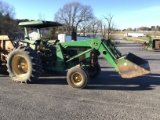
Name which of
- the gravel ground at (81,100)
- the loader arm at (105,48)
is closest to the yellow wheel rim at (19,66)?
the gravel ground at (81,100)

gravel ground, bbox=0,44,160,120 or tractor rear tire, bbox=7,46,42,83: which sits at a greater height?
tractor rear tire, bbox=7,46,42,83

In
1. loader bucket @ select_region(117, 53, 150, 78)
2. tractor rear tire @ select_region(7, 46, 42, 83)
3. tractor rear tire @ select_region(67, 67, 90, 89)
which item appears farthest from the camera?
tractor rear tire @ select_region(7, 46, 42, 83)

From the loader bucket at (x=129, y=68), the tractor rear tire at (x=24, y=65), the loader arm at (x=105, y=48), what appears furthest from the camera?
the tractor rear tire at (x=24, y=65)

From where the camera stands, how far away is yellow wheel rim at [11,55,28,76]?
9.18 m

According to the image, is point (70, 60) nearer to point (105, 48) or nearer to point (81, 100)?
point (105, 48)

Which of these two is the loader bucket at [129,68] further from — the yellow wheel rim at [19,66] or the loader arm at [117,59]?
the yellow wheel rim at [19,66]

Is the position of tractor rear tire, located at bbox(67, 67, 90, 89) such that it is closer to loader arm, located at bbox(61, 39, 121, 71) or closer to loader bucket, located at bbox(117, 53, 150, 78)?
loader arm, located at bbox(61, 39, 121, 71)

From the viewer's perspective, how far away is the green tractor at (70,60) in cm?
807

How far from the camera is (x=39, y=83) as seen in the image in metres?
8.94

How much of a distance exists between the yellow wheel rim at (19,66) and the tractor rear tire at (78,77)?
185cm

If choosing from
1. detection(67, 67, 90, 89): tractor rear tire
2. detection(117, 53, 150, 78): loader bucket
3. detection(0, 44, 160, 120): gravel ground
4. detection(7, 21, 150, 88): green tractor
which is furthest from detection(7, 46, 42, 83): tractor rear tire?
detection(117, 53, 150, 78): loader bucket

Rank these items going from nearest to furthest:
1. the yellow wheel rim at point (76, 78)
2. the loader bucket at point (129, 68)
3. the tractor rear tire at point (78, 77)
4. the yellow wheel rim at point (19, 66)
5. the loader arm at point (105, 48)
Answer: the loader bucket at point (129, 68)
the tractor rear tire at point (78, 77)
the yellow wheel rim at point (76, 78)
the loader arm at point (105, 48)
the yellow wheel rim at point (19, 66)

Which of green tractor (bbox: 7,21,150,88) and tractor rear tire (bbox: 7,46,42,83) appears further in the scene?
tractor rear tire (bbox: 7,46,42,83)

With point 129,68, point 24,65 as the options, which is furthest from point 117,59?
point 24,65
